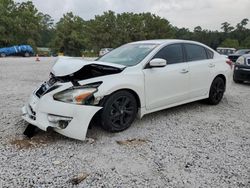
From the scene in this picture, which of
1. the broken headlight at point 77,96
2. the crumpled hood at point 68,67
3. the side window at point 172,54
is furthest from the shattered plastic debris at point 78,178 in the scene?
the side window at point 172,54

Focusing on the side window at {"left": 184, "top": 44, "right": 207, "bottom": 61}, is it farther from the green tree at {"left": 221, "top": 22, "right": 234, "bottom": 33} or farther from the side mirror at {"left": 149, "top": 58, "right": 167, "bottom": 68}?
the green tree at {"left": 221, "top": 22, "right": 234, "bottom": 33}

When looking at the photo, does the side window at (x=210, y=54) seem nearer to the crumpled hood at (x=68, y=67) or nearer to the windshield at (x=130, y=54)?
the windshield at (x=130, y=54)

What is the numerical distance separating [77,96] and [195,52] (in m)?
2.93

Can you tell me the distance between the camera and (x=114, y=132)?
397 cm

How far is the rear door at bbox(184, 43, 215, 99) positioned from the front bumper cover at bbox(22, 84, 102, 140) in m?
2.39

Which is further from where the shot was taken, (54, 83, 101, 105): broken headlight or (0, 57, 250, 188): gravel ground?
(54, 83, 101, 105): broken headlight

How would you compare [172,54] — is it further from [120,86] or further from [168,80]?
[120,86]

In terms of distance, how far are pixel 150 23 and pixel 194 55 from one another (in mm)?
46713

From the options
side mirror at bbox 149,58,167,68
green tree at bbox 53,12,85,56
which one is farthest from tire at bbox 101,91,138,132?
green tree at bbox 53,12,85,56

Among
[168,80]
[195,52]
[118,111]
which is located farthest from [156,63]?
[195,52]

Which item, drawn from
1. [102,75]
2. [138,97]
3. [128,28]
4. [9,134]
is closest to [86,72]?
[102,75]

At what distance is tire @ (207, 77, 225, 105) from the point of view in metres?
5.68

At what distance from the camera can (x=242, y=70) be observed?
8844mm

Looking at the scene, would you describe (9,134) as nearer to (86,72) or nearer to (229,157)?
(86,72)
